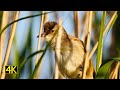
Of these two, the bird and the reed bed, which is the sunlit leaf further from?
the bird

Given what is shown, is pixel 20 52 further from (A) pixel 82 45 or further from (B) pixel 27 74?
(A) pixel 82 45

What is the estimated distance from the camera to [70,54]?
6.23 feet

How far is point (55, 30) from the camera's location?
185 cm

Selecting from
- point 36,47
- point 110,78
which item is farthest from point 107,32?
point 36,47

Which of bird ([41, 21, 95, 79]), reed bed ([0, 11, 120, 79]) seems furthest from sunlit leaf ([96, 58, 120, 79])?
bird ([41, 21, 95, 79])

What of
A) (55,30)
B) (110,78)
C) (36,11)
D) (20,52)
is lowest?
(110,78)

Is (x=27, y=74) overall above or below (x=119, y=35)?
below

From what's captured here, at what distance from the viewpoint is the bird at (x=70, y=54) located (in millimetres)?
1863

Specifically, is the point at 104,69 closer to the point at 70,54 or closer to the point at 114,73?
the point at 114,73

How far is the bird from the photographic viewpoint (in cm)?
186

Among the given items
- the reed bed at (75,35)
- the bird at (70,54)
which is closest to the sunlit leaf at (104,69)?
the reed bed at (75,35)

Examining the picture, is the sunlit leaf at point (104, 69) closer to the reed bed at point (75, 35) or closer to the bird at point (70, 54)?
the reed bed at point (75, 35)

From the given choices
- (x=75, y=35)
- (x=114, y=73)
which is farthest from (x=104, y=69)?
(x=75, y=35)

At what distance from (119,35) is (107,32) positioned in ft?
0.30
